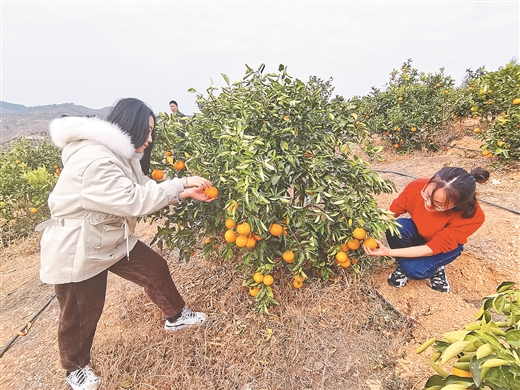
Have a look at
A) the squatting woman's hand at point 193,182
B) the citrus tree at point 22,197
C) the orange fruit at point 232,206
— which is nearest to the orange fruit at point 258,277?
the orange fruit at point 232,206

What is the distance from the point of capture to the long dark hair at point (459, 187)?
1.73 metres

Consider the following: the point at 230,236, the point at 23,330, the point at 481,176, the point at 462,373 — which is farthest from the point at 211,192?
the point at 23,330

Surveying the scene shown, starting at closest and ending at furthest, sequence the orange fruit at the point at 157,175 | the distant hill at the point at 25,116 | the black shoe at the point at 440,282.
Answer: the orange fruit at the point at 157,175
the black shoe at the point at 440,282
the distant hill at the point at 25,116

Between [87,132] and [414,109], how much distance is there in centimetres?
634

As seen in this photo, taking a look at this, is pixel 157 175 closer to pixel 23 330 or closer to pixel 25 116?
pixel 23 330

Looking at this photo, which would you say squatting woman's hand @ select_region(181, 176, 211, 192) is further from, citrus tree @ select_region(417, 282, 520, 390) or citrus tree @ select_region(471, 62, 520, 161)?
citrus tree @ select_region(471, 62, 520, 161)

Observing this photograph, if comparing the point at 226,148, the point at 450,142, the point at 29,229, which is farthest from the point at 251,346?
the point at 450,142

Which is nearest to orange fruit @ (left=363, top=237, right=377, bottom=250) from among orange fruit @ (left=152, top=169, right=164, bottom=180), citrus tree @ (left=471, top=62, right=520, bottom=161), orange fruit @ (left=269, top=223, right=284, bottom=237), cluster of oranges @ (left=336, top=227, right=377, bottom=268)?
cluster of oranges @ (left=336, top=227, right=377, bottom=268)

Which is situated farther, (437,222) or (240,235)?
(437,222)

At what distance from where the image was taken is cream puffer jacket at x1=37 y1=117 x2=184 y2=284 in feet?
4.70

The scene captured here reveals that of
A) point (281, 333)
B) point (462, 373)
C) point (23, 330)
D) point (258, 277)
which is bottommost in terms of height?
point (23, 330)

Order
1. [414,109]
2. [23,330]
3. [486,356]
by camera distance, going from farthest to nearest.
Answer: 1. [414,109]
2. [23,330]
3. [486,356]

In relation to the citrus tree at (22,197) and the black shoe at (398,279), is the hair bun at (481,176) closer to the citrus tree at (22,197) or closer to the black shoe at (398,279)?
the black shoe at (398,279)

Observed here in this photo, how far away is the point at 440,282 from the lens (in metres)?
2.19
